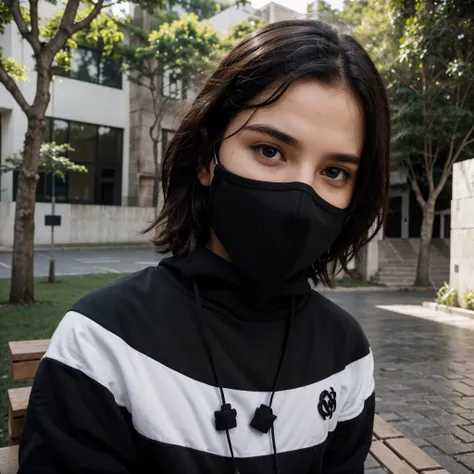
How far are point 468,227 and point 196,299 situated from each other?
10.4m

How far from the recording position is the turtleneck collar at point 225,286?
125 cm

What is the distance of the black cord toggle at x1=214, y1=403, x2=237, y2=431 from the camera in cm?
110

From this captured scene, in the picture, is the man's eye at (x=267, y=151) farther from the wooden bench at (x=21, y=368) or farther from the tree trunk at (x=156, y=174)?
the tree trunk at (x=156, y=174)

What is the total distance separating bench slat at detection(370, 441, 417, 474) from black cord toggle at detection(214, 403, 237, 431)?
163 cm

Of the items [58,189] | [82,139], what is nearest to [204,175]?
[58,189]

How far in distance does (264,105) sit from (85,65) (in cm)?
2674

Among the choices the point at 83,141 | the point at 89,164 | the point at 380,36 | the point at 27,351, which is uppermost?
the point at 380,36

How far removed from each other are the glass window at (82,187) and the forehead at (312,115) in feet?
84.7

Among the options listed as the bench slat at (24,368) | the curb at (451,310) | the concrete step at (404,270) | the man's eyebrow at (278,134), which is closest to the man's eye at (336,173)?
the man's eyebrow at (278,134)

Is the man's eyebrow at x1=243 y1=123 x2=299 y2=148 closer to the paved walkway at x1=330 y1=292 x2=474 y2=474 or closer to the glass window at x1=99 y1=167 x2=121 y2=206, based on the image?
the paved walkway at x1=330 y1=292 x2=474 y2=474

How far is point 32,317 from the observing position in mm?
7582

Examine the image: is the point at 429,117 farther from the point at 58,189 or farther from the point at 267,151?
the point at 58,189

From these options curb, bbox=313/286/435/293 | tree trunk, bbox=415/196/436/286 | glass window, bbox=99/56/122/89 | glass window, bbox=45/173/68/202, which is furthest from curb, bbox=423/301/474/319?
glass window, bbox=99/56/122/89

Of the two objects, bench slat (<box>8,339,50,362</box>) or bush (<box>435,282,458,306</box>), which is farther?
bush (<box>435,282,458,306</box>)
